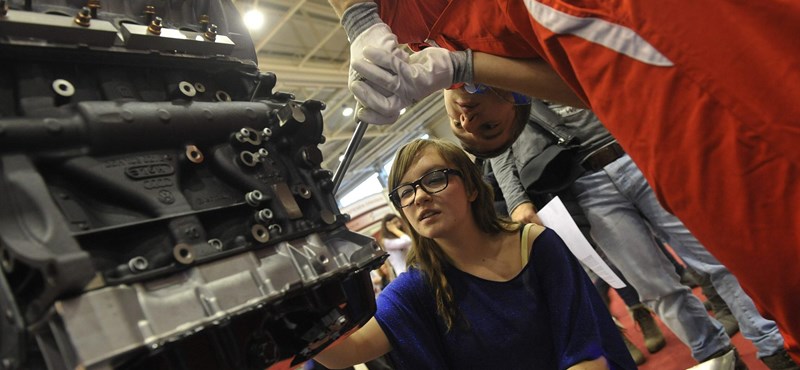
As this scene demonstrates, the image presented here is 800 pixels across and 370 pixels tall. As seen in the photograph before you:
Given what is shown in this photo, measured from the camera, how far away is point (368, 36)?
0.97 metres

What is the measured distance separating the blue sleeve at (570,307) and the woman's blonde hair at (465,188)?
0.51 ft

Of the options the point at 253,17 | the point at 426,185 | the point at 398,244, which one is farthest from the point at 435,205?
the point at 253,17

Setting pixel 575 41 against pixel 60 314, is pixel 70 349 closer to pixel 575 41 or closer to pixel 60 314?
pixel 60 314

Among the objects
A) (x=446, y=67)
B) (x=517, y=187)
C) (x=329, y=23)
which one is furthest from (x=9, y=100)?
(x=329, y=23)

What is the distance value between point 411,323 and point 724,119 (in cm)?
93

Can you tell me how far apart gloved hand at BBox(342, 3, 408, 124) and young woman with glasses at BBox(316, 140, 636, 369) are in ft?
1.59

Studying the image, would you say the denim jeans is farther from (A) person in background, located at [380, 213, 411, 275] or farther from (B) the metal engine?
(A) person in background, located at [380, 213, 411, 275]

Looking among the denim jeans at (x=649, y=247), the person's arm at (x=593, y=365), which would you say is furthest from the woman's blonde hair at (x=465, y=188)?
the denim jeans at (x=649, y=247)

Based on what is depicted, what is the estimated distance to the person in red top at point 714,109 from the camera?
57cm

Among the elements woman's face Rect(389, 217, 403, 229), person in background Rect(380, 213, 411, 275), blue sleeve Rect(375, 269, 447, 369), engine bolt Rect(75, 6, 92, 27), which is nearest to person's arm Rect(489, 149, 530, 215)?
blue sleeve Rect(375, 269, 447, 369)

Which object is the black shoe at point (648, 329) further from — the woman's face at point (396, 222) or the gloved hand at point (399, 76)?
the woman's face at point (396, 222)

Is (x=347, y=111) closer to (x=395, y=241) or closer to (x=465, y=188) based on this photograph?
(x=395, y=241)

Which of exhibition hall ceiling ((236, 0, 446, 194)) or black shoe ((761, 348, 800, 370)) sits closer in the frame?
black shoe ((761, 348, 800, 370))

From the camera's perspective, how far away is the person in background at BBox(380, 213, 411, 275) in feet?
13.9
